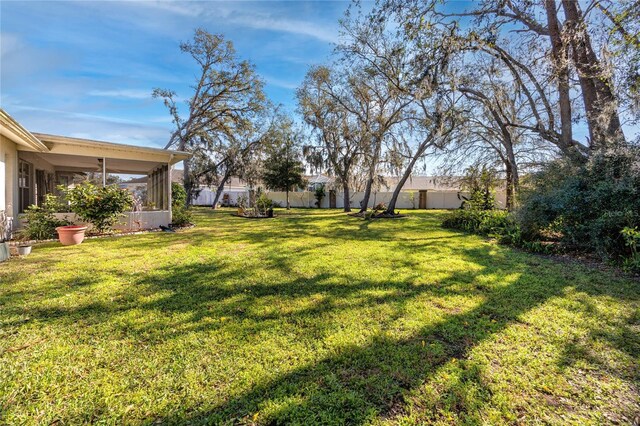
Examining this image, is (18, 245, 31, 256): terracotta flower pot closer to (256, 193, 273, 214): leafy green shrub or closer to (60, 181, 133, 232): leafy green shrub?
(60, 181, 133, 232): leafy green shrub

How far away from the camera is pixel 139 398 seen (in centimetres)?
182

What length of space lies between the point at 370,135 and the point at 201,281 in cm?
1520

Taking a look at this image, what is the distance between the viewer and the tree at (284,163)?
2133 cm

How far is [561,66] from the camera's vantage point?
23.2 ft

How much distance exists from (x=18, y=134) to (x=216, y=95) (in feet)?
42.7

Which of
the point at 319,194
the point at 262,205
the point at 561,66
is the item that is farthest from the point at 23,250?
the point at 319,194

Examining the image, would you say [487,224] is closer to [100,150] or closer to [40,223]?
[100,150]

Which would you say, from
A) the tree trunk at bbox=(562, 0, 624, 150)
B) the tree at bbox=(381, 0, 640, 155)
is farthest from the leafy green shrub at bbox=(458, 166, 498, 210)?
the tree trunk at bbox=(562, 0, 624, 150)

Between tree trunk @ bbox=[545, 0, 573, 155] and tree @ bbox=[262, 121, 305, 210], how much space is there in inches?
627

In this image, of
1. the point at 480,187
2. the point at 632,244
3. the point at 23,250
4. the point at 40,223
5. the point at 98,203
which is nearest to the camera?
the point at 632,244

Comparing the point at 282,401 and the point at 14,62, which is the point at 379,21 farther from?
the point at 14,62

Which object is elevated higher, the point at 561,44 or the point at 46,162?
the point at 561,44

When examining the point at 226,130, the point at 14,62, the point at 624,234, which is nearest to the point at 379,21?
the point at 624,234

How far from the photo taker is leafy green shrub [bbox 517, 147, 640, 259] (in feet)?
17.1
